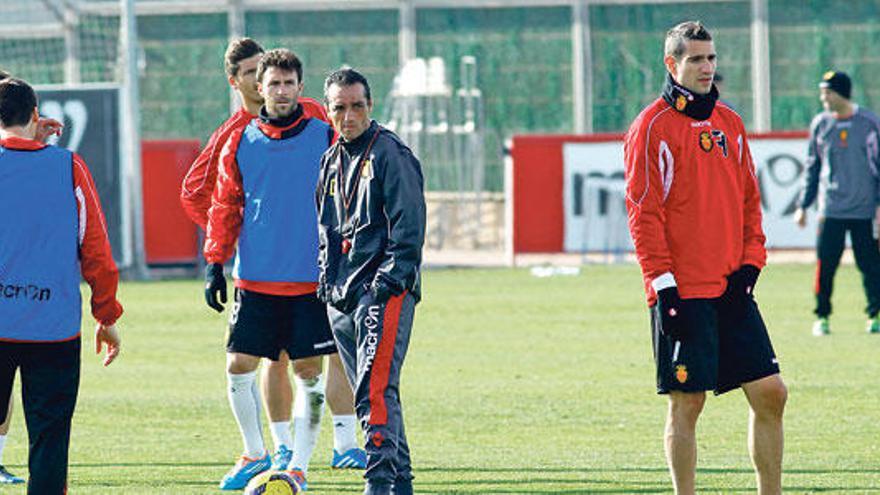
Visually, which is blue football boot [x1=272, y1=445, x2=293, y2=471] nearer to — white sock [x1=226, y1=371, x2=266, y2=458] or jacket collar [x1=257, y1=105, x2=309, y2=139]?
white sock [x1=226, y1=371, x2=266, y2=458]

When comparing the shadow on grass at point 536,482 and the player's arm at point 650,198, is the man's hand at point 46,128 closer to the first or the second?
the shadow on grass at point 536,482

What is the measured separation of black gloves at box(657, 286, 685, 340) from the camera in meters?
8.48

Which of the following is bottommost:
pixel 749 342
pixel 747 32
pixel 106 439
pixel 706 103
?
pixel 106 439

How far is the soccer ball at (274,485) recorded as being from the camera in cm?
959

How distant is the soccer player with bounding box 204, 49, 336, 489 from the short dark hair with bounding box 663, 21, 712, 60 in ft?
6.87

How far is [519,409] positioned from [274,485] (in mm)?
4133

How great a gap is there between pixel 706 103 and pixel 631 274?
17.7m

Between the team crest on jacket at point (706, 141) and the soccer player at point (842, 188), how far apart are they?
9.35 meters

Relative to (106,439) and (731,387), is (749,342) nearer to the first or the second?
(731,387)

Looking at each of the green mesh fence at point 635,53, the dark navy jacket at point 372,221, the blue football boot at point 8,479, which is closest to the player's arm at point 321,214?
the dark navy jacket at point 372,221

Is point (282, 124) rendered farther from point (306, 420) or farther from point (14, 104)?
point (14, 104)

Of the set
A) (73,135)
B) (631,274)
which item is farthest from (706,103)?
(73,135)

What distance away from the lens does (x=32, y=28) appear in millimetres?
36312

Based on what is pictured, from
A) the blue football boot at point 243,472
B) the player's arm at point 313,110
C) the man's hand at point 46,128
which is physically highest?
the player's arm at point 313,110
